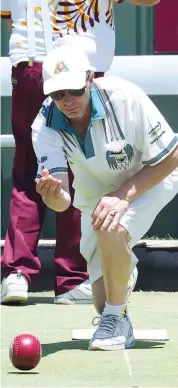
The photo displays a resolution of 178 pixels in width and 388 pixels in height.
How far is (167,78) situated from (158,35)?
1011 millimetres

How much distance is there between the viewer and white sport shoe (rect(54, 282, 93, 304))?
5613mm

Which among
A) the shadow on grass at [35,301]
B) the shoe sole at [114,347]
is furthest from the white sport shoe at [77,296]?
the shoe sole at [114,347]

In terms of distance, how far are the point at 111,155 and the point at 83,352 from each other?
30.3 inches

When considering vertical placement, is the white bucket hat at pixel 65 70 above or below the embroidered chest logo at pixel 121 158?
above

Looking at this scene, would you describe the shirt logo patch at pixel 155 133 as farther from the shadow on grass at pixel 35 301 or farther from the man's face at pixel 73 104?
the shadow on grass at pixel 35 301

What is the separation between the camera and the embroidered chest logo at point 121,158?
14.6 ft

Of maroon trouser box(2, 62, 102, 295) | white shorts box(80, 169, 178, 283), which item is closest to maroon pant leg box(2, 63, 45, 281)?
maroon trouser box(2, 62, 102, 295)

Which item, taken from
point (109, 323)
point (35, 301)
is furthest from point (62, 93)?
point (35, 301)

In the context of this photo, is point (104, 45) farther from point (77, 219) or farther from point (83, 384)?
point (83, 384)

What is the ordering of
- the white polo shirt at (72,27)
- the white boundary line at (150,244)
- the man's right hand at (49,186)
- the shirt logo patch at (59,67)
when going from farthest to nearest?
1. the white boundary line at (150,244)
2. the white polo shirt at (72,27)
3. the shirt logo patch at (59,67)
4. the man's right hand at (49,186)

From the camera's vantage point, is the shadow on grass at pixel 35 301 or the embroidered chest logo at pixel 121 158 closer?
the embroidered chest logo at pixel 121 158

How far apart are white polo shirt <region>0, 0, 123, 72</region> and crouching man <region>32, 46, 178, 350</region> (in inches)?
36.5

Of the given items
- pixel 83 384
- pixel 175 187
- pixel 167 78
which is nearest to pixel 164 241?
pixel 167 78

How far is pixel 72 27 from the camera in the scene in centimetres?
545
